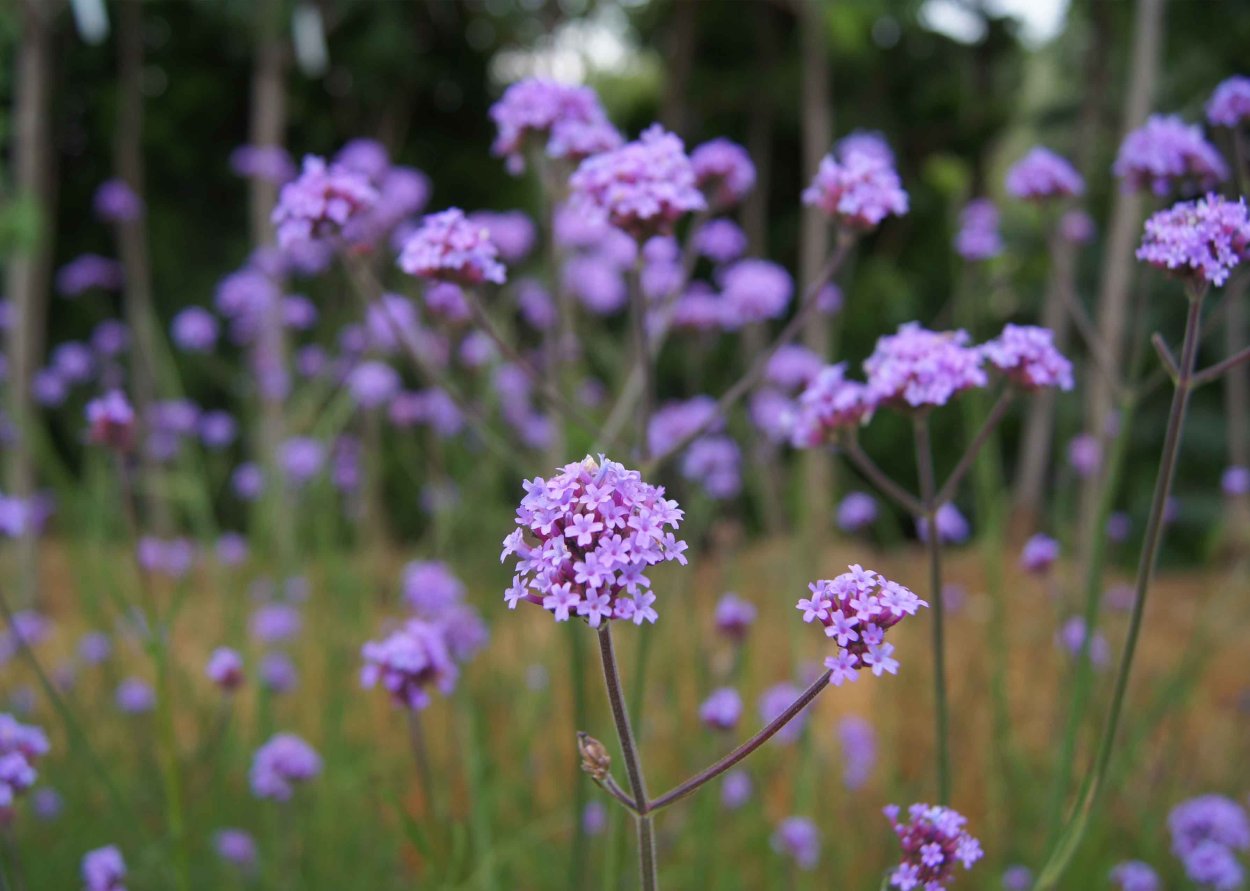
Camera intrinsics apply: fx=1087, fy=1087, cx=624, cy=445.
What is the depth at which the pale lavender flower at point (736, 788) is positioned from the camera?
2.98m

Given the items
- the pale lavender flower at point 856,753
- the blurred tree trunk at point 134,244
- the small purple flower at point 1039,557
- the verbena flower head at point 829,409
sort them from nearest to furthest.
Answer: the verbena flower head at point 829,409 < the small purple flower at point 1039,557 < the pale lavender flower at point 856,753 < the blurred tree trunk at point 134,244

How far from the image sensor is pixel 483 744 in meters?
2.58

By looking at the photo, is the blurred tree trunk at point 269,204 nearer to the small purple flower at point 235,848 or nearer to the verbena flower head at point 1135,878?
the small purple flower at point 235,848

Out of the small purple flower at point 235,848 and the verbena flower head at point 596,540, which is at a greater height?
the small purple flower at point 235,848

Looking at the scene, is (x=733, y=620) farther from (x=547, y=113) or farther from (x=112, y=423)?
(x=112, y=423)

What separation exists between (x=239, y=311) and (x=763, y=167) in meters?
5.39

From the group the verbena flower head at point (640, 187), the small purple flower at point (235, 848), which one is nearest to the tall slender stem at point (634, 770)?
the verbena flower head at point (640, 187)

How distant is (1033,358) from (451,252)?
37.0 inches

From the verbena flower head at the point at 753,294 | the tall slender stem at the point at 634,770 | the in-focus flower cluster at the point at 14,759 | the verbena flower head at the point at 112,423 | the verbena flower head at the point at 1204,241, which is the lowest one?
the tall slender stem at the point at 634,770

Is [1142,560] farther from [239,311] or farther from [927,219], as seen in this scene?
[927,219]

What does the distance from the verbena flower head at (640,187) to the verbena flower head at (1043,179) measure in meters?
0.91

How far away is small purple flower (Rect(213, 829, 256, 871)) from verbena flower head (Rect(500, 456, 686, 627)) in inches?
85.2

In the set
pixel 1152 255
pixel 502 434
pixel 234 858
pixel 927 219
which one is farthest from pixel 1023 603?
pixel 1152 255

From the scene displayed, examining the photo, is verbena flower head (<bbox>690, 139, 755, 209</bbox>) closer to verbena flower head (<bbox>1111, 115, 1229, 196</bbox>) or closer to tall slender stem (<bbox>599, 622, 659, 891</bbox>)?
verbena flower head (<bbox>1111, 115, 1229, 196</bbox>)
